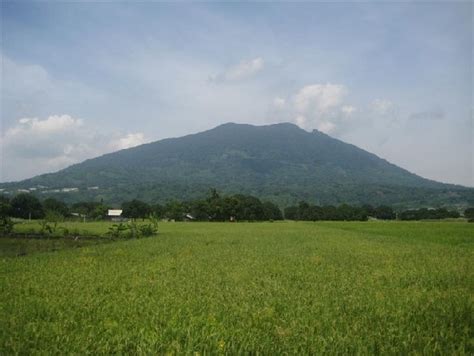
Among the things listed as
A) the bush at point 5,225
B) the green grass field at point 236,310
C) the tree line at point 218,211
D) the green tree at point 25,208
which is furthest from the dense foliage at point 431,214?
the green grass field at point 236,310

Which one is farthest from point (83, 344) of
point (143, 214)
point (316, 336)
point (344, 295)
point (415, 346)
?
point (143, 214)

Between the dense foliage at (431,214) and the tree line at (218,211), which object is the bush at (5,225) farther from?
the dense foliage at (431,214)

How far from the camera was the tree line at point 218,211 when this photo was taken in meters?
102

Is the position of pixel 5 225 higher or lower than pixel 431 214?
higher

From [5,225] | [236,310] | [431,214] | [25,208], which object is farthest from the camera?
[431,214]

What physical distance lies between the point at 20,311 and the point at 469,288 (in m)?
9.24

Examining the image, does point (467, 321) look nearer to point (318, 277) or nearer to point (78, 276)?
point (318, 277)

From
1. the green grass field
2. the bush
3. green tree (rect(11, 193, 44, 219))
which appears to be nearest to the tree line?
green tree (rect(11, 193, 44, 219))

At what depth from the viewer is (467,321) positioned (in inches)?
243

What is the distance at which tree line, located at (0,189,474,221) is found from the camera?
102m

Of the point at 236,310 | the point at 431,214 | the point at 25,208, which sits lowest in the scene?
the point at 25,208

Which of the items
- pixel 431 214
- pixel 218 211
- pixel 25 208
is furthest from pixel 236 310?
pixel 431 214

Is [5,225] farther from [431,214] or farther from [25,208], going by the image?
[431,214]

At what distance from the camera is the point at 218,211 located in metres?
112
